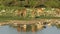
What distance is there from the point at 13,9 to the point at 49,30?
27.0 ft

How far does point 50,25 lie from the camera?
2725cm

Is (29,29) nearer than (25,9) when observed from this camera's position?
Yes

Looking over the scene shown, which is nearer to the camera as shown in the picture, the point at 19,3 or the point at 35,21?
the point at 35,21

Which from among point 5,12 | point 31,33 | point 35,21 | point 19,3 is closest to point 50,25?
point 35,21

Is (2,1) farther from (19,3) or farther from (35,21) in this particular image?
(35,21)

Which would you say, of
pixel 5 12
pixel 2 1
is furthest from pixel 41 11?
pixel 2 1

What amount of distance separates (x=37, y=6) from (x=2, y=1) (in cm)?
434

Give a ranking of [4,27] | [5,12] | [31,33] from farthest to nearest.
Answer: [5,12], [4,27], [31,33]

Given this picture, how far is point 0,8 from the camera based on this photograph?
3262 cm

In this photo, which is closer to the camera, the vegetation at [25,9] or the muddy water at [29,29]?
the muddy water at [29,29]

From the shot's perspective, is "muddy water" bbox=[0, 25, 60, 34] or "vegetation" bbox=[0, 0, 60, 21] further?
"vegetation" bbox=[0, 0, 60, 21]

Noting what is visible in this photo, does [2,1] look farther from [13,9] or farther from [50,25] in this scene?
[50,25]

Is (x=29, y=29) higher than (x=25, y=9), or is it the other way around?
(x=25, y=9)

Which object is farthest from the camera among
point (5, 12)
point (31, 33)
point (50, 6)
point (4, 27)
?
point (50, 6)
